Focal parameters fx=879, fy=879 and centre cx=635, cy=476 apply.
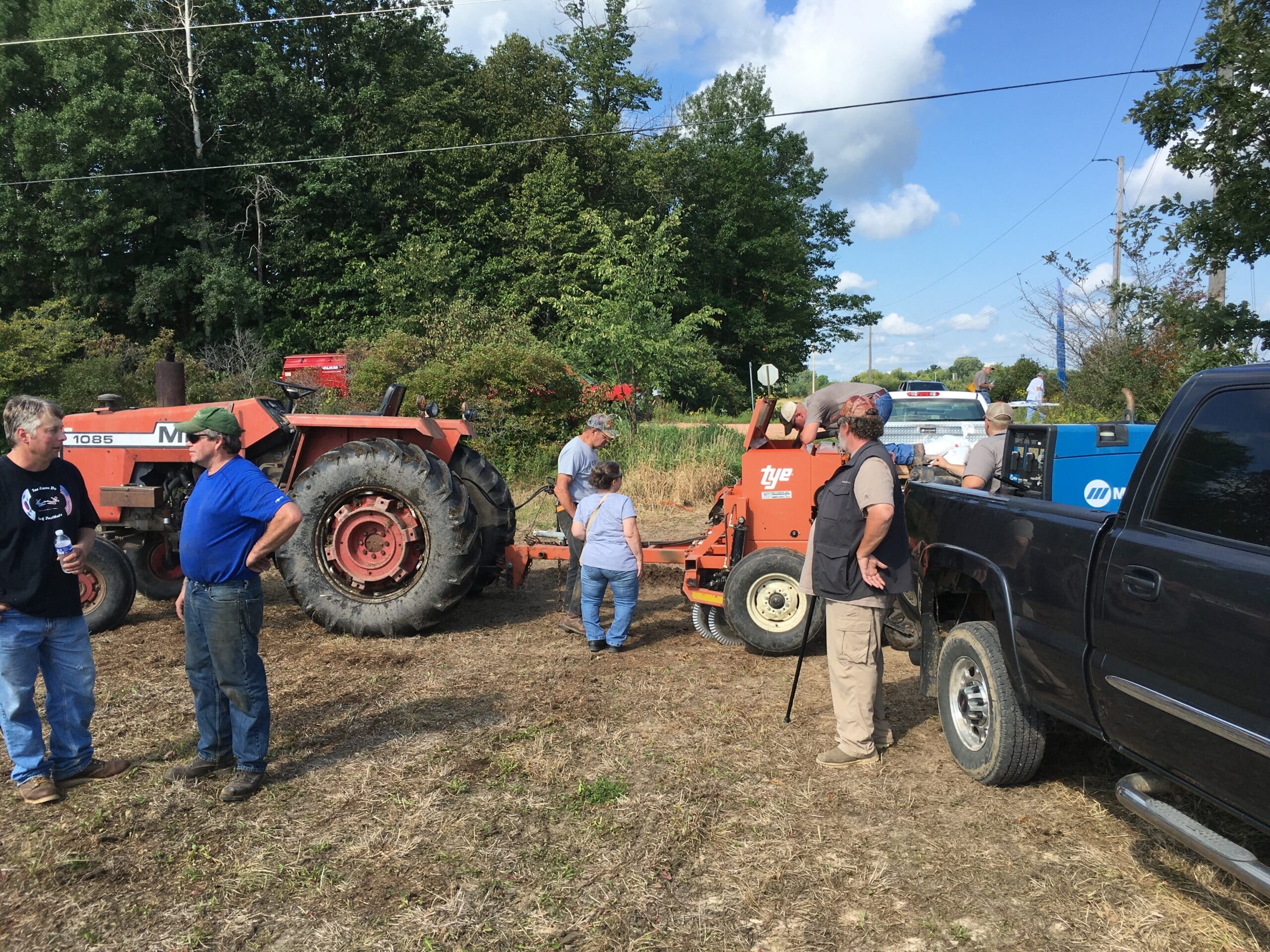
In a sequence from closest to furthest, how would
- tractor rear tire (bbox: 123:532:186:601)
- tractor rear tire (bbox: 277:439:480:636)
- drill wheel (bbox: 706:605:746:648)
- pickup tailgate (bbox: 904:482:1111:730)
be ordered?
pickup tailgate (bbox: 904:482:1111:730)
tractor rear tire (bbox: 277:439:480:636)
drill wheel (bbox: 706:605:746:648)
tractor rear tire (bbox: 123:532:186:601)

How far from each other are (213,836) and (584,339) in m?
14.1

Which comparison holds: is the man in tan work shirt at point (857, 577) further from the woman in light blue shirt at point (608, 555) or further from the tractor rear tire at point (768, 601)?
the woman in light blue shirt at point (608, 555)

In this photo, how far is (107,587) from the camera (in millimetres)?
6516

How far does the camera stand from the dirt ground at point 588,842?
297 centimetres

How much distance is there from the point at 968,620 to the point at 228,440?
12.4ft

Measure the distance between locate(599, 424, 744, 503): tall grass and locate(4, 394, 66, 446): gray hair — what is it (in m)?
8.89

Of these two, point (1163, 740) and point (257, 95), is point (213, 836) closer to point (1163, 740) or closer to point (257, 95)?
point (1163, 740)

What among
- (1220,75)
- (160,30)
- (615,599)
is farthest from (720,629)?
(160,30)

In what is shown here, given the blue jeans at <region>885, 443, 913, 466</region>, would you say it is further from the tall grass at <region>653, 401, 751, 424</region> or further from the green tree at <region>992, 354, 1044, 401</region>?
the green tree at <region>992, 354, 1044, 401</region>

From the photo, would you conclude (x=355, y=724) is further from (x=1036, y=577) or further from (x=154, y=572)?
(x=154, y=572)

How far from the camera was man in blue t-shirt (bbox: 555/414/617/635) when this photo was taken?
6.76 metres

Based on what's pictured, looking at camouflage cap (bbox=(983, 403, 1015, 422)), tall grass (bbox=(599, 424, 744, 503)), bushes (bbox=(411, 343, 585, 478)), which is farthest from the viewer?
bushes (bbox=(411, 343, 585, 478))

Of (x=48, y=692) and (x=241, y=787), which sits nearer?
(x=241, y=787)

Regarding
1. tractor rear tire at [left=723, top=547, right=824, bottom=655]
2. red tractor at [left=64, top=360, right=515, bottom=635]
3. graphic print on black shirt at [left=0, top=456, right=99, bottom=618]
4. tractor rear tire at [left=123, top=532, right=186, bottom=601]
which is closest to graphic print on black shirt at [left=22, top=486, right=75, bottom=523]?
graphic print on black shirt at [left=0, top=456, right=99, bottom=618]
